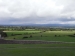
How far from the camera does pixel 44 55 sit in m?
24.0

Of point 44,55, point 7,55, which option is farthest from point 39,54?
point 7,55

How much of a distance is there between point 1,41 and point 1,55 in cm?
1947

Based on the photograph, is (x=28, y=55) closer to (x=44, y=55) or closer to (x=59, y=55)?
(x=44, y=55)

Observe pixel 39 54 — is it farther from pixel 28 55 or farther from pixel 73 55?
pixel 73 55

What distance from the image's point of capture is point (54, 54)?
2481cm

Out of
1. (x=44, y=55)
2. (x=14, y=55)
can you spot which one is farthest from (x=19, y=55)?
(x=44, y=55)

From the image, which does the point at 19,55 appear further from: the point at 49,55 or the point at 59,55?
the point at 59,55

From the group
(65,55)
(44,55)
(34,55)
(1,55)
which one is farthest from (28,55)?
(65,55)

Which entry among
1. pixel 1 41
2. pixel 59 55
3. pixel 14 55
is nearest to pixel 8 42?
pixel 1 41

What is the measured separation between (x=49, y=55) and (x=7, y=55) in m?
6.49

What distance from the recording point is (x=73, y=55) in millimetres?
23984

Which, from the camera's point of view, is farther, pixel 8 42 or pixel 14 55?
pixel 8 42

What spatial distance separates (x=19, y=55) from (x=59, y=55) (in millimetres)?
6217

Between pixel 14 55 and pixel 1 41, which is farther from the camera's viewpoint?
pixel 1 41
